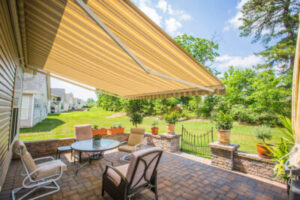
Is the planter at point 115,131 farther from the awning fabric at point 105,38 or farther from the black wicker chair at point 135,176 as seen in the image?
the black wicker chair at point 135,176

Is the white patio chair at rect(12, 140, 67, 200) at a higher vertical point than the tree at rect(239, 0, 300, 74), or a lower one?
lower

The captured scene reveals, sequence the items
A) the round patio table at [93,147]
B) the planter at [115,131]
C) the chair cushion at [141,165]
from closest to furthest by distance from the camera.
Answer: the chair cushion at [141,165] → the round patio table at [93,147] → the planter at [115,131]

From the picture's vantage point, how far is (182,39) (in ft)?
76.8

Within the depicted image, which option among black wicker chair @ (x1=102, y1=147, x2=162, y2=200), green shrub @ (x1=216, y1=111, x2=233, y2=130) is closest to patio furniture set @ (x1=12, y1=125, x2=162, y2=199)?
black wicker chair @ (x1=102, y1=147, x2=162, y2=200)

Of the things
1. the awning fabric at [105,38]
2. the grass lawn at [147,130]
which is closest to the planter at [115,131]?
the grass lawn at [147,130]

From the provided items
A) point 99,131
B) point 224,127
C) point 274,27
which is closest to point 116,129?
point 99,131

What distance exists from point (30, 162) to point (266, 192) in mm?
6233

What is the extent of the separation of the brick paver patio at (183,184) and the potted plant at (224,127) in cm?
113

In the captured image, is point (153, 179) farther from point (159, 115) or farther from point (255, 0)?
point (159, 115)

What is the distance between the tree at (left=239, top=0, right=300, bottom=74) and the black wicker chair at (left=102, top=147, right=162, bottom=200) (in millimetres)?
16438

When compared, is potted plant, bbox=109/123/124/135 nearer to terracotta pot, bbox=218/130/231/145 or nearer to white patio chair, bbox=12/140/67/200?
white patio chair, bbox=12/140/67/200

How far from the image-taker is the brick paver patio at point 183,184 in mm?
3693

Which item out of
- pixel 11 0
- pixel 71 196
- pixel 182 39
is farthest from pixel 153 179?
pixel 182 39

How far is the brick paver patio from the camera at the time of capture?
3693mm
